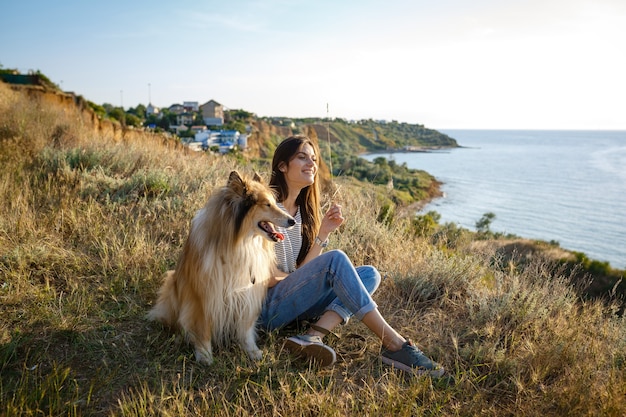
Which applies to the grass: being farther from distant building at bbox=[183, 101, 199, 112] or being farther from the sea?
distant building at bbox=[183, 101, 199, 112]

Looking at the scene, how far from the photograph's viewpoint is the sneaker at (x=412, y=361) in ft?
9.93

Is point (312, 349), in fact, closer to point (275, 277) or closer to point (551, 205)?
point (275, 277)

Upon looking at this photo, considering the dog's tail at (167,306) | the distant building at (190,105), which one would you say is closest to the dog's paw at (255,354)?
the dog's tail at (167,306)

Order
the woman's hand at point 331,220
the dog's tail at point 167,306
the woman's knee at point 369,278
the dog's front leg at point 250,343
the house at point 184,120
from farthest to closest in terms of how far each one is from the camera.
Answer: the house at point 184,120 → the woman's knee at point 369,278 → the woman's hand at point 331,220 → the dog's tail at point 167,306 → the dog's front leg at point 250,343

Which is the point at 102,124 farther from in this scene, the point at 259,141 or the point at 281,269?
the point at 259,141

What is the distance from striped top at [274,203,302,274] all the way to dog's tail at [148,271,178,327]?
0.88 m

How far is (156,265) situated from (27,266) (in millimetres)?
1190

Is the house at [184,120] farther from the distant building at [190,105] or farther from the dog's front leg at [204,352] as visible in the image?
the dog's front leg at [204,352]

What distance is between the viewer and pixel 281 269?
3668 mm

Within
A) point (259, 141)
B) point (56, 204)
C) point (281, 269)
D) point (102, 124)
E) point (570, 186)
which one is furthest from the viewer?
point (570, 186)

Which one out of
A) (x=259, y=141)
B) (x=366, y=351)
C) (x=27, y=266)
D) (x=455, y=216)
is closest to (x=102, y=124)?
(x=27, y=266)

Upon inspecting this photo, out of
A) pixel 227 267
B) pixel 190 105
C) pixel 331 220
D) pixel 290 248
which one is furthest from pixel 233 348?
pixel 190 105

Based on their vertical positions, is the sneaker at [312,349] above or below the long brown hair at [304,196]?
below

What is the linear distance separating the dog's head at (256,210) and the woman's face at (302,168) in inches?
24.5
